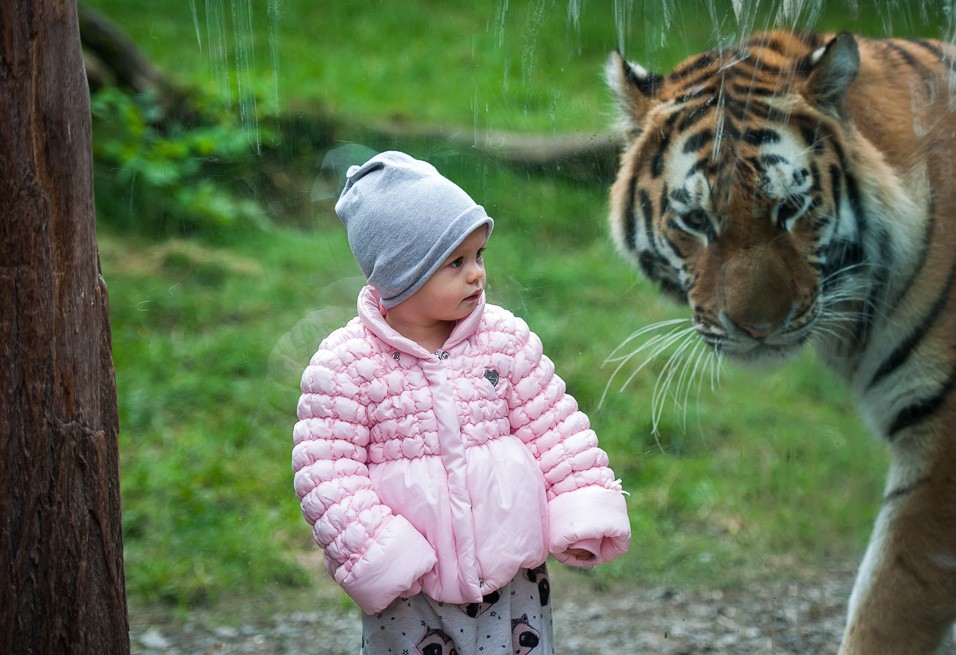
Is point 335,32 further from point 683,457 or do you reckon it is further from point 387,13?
point 683,457

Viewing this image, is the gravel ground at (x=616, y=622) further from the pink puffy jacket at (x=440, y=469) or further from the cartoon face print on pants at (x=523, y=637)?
the pink puffy jacket at (x=440, y=469)

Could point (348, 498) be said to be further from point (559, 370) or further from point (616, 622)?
point (616, 622)

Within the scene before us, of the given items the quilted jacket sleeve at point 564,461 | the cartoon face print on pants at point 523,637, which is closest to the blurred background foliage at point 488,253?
the quilted jacket sleeve at point 564,461

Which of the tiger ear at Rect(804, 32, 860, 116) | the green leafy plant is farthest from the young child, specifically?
the green leafy plant

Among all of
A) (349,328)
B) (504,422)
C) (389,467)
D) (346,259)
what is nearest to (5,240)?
(349,328)

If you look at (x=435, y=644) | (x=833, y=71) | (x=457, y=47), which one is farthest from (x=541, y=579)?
(x=457, y=47)

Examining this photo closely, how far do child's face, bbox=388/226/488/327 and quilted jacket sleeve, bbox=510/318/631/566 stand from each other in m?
0.11

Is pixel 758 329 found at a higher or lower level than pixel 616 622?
higher

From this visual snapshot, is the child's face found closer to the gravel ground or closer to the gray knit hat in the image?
the gray knit hat

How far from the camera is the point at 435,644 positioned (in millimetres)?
1679

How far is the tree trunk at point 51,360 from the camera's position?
1.66 metres

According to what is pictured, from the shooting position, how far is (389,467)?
1632mm

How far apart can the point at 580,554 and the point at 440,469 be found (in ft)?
0.88

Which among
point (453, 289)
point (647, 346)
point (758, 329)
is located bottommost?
point (647, 346)
